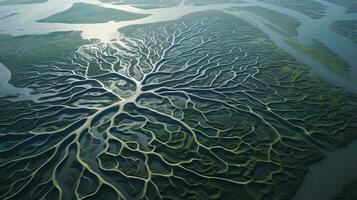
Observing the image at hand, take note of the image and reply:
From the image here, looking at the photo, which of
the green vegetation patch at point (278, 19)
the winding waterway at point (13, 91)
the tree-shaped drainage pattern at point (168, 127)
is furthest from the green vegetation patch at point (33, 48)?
the green vegetation patch at point (278, 19)

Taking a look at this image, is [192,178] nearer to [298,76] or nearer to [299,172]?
[299,172]

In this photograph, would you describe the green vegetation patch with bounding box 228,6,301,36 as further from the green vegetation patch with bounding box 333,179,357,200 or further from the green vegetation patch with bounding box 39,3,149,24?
the green vegetation patch with bounding box 333,179,357,200

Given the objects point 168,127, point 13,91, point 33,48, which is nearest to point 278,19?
point 168,127

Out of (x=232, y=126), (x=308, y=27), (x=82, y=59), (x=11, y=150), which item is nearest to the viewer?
Answer: (x=11, y=150)

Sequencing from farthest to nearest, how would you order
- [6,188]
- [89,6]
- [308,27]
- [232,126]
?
[89,6]
[308,27]
[232,126]
[6,188]

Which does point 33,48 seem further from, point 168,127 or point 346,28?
point 346,28

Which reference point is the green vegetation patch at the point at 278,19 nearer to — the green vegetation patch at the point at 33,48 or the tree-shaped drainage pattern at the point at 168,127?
the tree-shaped drainage pattern at the point at 168,127

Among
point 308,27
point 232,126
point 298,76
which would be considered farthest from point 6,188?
point 308,27
